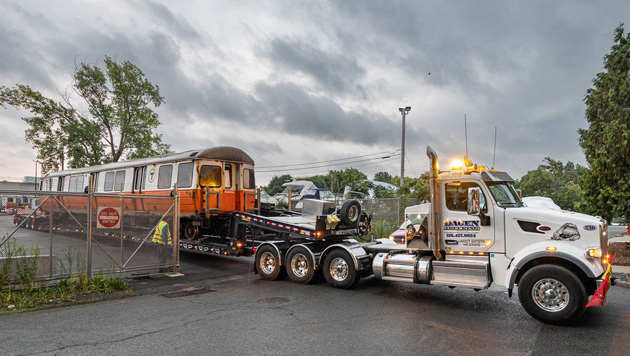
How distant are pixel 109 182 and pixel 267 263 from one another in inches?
389

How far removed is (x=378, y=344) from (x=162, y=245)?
7219mm

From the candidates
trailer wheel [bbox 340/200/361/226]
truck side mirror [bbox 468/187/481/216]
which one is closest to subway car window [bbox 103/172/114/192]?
trailer wheel [bbox 340/200/361/226]

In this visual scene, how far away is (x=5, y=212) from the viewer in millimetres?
8227

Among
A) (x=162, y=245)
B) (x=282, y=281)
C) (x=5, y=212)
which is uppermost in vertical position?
(x=5, y=212)

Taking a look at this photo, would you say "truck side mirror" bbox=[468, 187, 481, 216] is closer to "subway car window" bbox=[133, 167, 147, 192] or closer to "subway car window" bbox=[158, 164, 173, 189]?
"subway car window" bbox=[158, 164, 173, 189]

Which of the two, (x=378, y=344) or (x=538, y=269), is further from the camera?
(x=538, y=269)

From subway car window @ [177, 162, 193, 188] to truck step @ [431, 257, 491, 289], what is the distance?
8.32m

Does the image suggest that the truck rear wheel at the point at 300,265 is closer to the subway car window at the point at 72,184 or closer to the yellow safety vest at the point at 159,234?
the yellow safety vest at the point at 159,234

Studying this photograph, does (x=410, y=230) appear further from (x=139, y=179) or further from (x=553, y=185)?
(x=553, y=185)

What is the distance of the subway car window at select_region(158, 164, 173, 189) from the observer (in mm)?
13422

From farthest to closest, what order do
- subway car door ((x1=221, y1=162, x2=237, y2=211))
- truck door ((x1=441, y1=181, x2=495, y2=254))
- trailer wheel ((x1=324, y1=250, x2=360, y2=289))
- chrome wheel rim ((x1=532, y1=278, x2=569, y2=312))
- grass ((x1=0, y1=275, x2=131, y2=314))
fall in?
1. subway car door ((x1=221, y1=162, x2=237, y2=211))
2. trailer wheel ((x1=324, y1=250, x2=360, y2=289))
3. grass ((x1=0, y1=275, x2=131, y2=314))
4. truck door ((x1=441, y1=181, x2=495, y2=254))
5. chrome wheel rim ((x1=532, y1=278, x2=569, y2=312))

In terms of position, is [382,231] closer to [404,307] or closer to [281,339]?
→ [404,307]

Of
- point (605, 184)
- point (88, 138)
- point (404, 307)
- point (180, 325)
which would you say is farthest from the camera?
point (88, 138)

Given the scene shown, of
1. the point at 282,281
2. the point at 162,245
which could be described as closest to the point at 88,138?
the point at 162,245
